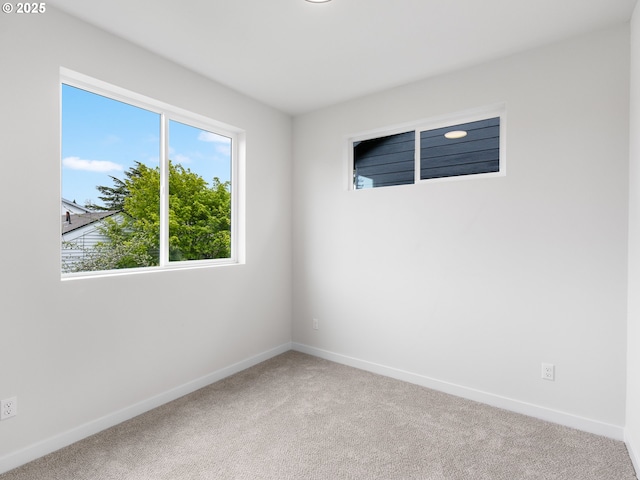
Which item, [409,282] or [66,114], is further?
[409,282]

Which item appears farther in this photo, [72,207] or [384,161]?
[384,161]

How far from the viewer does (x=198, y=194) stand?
9.96ft

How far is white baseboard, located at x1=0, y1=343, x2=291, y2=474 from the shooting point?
187cm

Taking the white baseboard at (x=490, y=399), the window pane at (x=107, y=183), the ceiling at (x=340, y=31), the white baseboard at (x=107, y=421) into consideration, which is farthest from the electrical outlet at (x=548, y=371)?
the window pane at (x=107, y=183)

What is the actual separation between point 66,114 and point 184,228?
3.60ft

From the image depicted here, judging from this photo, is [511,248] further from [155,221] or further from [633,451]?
[155,221]

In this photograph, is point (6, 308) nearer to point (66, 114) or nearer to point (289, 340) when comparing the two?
point (66, 114)

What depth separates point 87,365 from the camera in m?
2.16

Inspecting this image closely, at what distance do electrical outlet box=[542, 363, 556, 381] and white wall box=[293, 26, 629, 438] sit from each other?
0.11ft

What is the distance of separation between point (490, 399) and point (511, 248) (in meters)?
1.14

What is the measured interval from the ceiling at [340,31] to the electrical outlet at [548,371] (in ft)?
7.17

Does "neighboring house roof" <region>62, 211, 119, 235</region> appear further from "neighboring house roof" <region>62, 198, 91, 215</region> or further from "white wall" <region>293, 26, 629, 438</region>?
"white wall" <region>293, 26, 629, 438</region>

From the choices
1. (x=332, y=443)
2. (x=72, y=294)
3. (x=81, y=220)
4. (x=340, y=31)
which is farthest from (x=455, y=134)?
(x=72, y=294)

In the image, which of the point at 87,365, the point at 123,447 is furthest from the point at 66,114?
the point at 123,447
